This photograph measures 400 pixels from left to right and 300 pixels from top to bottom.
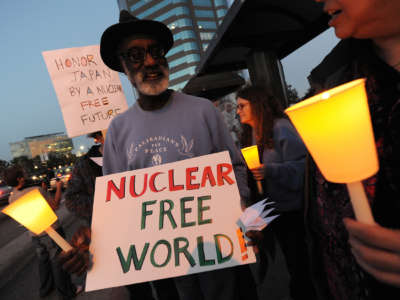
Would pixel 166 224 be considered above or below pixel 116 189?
below

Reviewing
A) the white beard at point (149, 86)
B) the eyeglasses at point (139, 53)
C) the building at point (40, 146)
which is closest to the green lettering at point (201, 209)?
the white beard at point (149, 86)

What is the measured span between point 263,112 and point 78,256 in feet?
6.22

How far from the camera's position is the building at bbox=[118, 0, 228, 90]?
5847cm

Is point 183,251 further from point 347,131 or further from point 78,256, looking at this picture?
point 347,131

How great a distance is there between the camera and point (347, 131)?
47 centimetres

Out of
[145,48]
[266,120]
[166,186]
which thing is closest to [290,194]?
[266,120]

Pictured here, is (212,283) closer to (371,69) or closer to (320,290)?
(320,290)

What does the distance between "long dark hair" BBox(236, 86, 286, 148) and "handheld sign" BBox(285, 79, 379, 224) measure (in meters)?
1.62

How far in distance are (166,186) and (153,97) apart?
0.77 m

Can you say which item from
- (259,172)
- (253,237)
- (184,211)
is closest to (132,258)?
(184,211)

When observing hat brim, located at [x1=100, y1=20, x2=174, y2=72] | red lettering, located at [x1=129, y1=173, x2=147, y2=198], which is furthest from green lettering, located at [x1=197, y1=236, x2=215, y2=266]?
hat brim, located at [x1=100, y1=20, x2=174, y2=72]

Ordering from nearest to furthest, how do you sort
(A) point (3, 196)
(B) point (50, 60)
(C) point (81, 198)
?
(B) point (50, 60) → (C) point (81, 198) → (A) point (3, 196)

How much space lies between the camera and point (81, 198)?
241cm

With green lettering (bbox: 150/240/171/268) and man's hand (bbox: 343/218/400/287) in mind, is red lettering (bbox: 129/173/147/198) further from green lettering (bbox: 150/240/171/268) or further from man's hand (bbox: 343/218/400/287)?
man's hand (bbox: 343/218/400/287)
